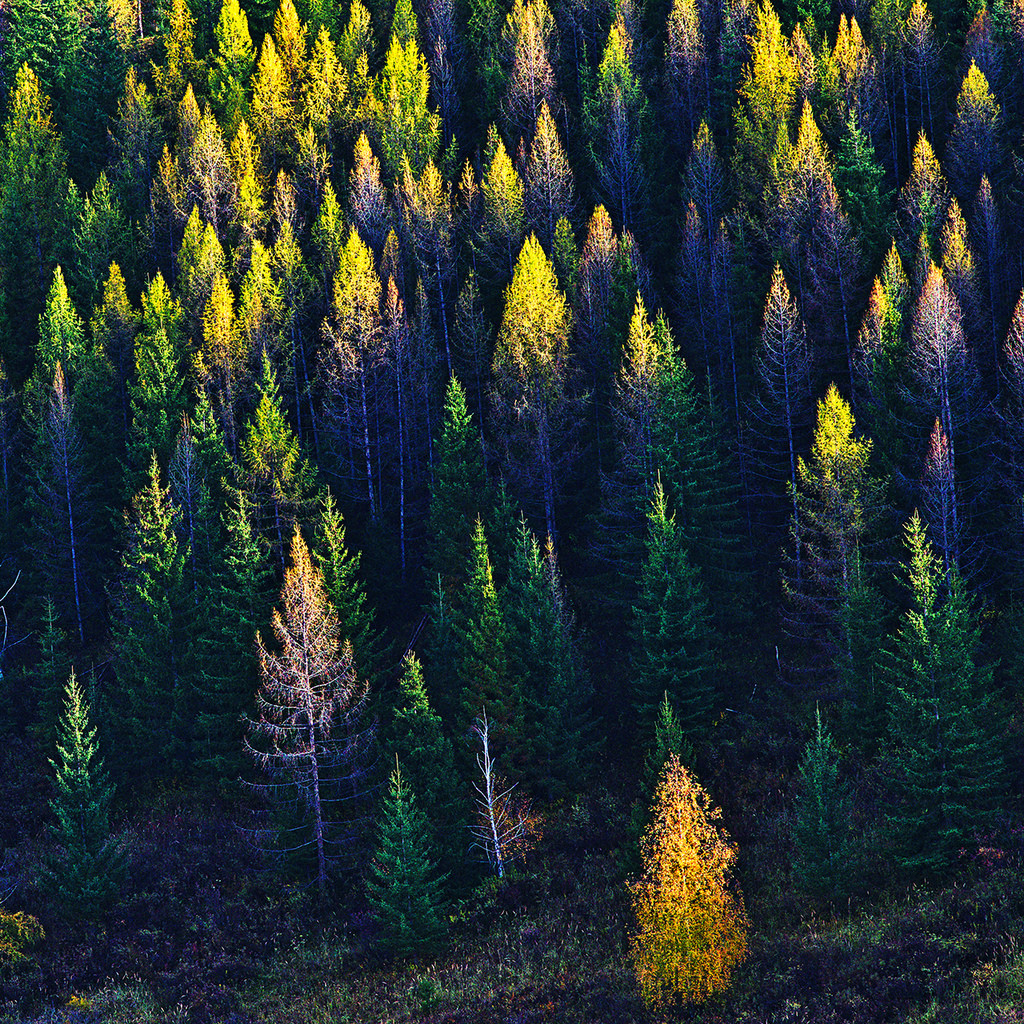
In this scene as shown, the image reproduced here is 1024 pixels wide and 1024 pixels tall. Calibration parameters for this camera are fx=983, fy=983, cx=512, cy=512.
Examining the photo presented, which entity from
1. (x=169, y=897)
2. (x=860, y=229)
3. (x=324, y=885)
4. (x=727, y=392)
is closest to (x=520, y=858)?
(x=324, y=885)

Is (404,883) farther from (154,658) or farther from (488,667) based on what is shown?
(154,658)

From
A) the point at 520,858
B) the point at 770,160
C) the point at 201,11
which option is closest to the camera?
the point at 520,858

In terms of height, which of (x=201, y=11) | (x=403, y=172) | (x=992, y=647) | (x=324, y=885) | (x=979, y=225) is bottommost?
(x=324, y=885)

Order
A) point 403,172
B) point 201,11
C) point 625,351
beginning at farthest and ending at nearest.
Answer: point 201,11
point 403,172
point 625,351

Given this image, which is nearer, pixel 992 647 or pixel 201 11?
pixel 992 647

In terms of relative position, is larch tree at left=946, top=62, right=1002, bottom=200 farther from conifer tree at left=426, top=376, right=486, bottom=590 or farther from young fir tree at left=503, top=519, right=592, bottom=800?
young fir tree at left=503, top=519, right=592, bottom=800

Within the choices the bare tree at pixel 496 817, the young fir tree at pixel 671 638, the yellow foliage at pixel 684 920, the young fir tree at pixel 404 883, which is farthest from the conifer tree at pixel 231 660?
the yellow foliage at pixel 684 920

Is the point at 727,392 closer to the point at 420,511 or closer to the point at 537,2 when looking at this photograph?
the point at 420,511
